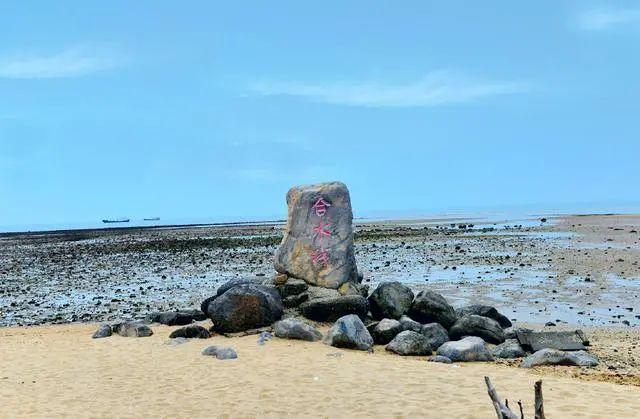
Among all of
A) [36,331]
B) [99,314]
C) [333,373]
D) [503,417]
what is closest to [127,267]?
[99,314]

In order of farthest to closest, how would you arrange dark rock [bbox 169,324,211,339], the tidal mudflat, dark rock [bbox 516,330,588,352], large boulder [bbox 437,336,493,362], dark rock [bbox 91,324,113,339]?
the tidal mudflat → dark rock [bbox 91,324,113,339] → dark rock [bbox 169,324,211,339] → dark rock [bbox 516,330,588,352] → large boulder [bbox 437,336,493,362]

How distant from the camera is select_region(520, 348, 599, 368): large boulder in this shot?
38.0 ft

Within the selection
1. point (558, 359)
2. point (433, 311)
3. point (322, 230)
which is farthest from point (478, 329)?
point (322, 230)

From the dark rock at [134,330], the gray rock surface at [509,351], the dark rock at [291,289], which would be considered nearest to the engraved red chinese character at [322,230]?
the dark rock at [291,289]

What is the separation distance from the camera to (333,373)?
11180 mm

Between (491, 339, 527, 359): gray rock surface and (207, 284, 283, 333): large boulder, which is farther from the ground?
(207, 284, 283, 333): large boulder

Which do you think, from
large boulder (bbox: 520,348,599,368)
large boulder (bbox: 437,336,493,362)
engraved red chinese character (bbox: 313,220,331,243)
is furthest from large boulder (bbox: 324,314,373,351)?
engraved red chinese character (bbox: 313,220,331,243)

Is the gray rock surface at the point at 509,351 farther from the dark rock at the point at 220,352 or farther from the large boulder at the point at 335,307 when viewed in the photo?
the dark rock at the point at 220,352

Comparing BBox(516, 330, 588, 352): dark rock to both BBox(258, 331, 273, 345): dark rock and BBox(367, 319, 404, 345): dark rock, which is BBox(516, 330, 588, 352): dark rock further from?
BBox(258, 331, 273, 345): dark rock

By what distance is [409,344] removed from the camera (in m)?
13.3

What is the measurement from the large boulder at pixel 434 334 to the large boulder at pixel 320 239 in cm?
414

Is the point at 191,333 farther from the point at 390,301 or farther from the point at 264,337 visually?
the point at 390,301

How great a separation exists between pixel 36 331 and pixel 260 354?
8.06 meters

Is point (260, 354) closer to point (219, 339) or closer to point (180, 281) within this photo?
point (219, 339)
